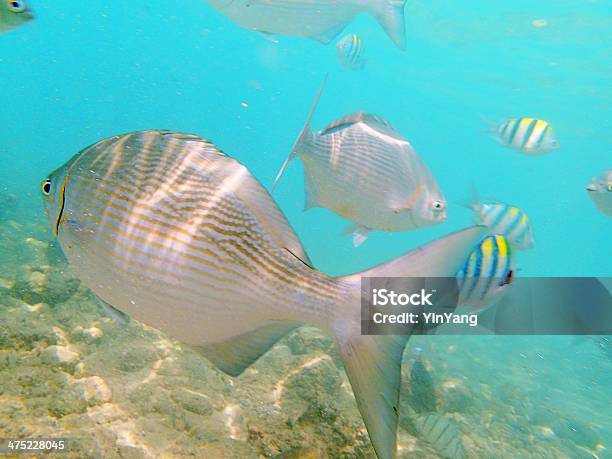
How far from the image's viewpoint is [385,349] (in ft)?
4.08

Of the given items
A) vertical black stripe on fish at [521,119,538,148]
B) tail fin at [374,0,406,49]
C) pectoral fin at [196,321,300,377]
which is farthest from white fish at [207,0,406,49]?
vertical black stripe on fish at [521,119,538,148]

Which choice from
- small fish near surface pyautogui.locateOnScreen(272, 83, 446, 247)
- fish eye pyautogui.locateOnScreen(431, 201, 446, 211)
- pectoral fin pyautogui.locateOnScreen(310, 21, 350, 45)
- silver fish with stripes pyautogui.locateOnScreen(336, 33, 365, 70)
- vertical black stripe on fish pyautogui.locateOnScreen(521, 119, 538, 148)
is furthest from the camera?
silver fish with stripes pyautogui.locateOnScreen(336, 33, 365, 70)

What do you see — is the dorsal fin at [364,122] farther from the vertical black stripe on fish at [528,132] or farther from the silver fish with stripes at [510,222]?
the vertical black stripe on fish at [528,132]

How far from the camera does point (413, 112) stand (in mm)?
64250

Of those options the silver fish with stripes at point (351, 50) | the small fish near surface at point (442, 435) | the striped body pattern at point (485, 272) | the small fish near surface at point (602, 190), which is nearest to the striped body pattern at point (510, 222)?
the small fish near surface at point (602, 190)

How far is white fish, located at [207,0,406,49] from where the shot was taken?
2.68 meters

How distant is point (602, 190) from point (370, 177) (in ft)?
11.9

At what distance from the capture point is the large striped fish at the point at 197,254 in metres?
1.37

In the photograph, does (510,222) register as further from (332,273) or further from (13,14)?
(332,273)

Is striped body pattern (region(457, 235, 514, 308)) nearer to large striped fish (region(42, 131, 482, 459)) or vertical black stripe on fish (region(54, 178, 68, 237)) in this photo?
large striped fish (region(42, 131, 482, 459))

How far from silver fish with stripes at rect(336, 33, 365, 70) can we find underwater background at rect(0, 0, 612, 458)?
3014 mm

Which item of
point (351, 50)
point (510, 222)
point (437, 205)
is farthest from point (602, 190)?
point (351, 50)

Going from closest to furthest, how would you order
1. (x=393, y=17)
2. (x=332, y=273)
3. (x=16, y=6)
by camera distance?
(x=393, y=17)
(x=16, y=6)
(x=332, y=273)

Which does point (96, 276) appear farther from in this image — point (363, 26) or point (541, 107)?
point (541, 107)
